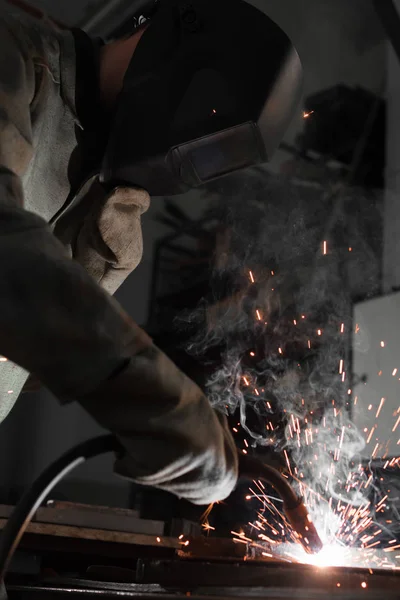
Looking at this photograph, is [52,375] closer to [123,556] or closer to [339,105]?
[123,556]

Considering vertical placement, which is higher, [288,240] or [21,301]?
[21,301]

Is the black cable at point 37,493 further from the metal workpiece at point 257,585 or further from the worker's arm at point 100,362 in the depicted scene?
the metal workpiece at point 257,585

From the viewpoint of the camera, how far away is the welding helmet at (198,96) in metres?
1.30

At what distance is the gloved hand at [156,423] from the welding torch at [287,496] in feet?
0.35

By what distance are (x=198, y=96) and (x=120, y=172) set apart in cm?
23

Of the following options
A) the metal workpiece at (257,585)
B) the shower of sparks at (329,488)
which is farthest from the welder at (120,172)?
the shower of sparks at (329,488)

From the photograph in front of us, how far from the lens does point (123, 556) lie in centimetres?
233

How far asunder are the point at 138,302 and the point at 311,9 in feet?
5.35

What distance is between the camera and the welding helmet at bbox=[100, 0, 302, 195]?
1299 millimetres

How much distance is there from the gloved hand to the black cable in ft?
0.13

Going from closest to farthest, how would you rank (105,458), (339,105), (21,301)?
(21,301)
(105,458)
(339,105)

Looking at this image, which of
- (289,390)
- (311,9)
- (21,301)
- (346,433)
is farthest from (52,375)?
(311,9)

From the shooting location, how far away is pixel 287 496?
3.41 ft

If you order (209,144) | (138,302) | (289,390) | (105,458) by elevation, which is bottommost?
(105,458)
